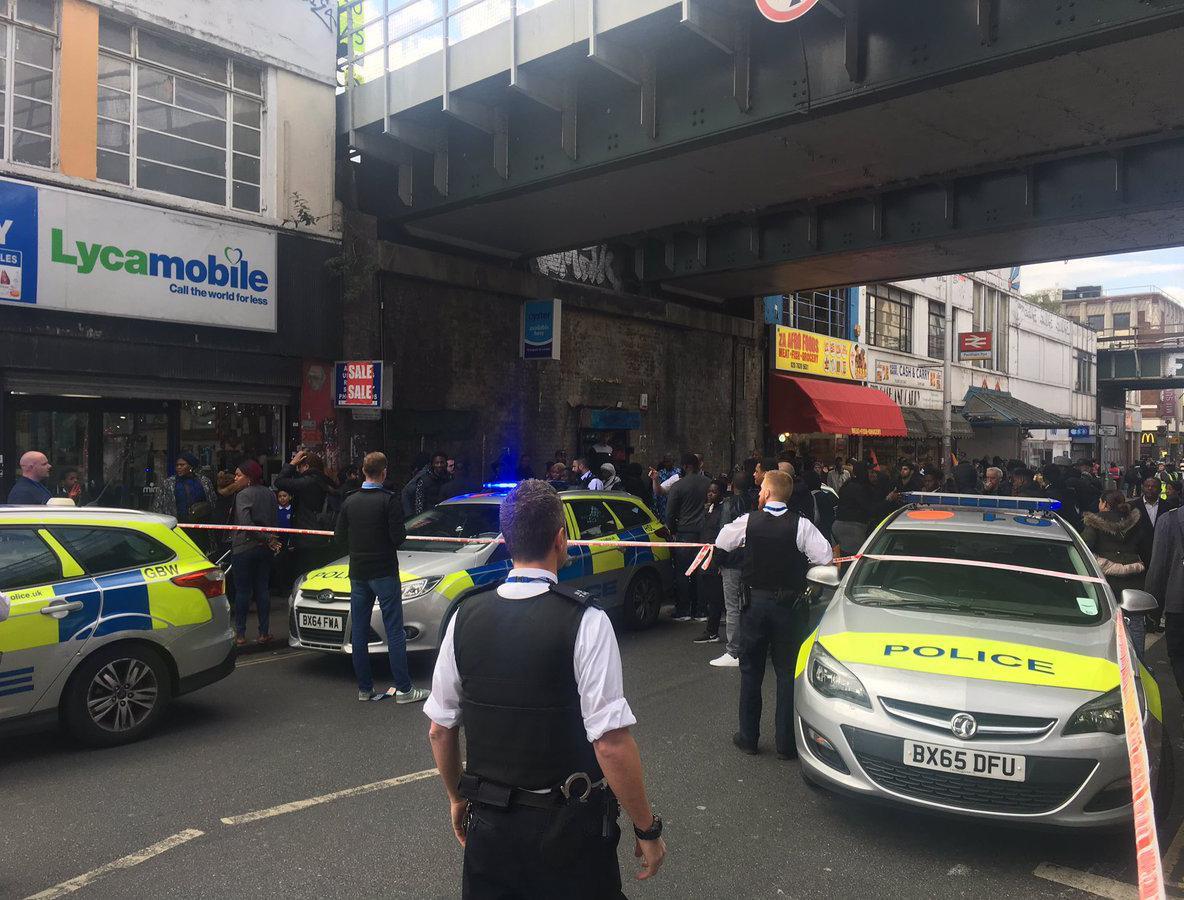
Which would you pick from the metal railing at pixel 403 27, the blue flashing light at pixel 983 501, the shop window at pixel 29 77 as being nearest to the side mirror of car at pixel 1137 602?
the blue flashing light at pixel 983 501

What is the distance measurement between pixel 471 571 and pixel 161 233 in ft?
23.2

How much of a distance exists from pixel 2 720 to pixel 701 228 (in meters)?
13.6

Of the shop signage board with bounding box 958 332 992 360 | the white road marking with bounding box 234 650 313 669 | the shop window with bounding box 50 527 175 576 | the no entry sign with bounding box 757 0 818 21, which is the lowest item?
the white road marking with bounding box 234 650 313 669

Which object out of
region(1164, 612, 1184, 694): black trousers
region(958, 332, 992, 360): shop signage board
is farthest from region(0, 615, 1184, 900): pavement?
region(958, 332, 992, 360): shop signage board

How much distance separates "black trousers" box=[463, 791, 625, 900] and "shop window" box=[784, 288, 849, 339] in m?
23.7

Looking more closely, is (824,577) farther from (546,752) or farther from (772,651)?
(546,752)

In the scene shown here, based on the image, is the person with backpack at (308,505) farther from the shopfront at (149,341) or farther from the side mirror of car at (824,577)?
the side mirror of car at (824,577)

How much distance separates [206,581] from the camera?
6066mm

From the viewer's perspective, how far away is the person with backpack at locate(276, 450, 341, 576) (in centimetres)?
1020

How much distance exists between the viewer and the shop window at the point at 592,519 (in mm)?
8992

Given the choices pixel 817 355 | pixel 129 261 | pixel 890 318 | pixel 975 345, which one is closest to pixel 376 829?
pixel 129 261

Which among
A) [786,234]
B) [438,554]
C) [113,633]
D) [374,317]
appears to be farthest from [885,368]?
[113,633]

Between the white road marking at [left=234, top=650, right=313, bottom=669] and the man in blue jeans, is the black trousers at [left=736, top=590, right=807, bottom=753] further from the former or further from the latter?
the white road marking at [left=234, top=650, right=313, bottom=669]

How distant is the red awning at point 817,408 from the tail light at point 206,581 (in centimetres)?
1907
